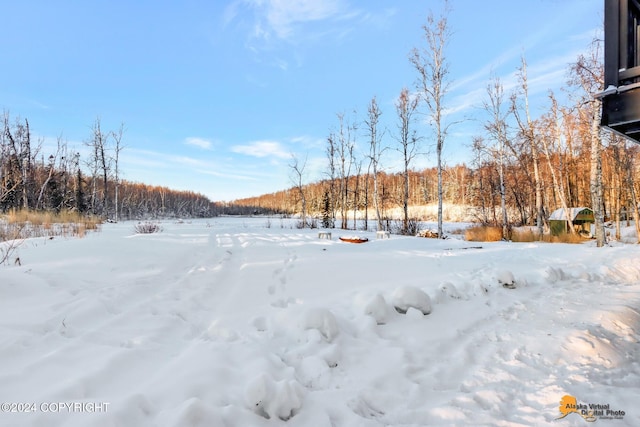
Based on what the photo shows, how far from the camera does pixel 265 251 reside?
7.39 meters

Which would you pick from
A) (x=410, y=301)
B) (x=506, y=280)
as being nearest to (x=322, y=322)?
(x=410, y=301)

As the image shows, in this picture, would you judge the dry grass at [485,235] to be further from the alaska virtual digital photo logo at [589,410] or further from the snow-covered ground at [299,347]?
the alaska virtual digital photo logo at [589,410]

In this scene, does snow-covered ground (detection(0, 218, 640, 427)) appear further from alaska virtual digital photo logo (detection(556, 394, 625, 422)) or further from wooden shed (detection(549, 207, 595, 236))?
wooden shed (detection(549, 207, 595, 236))

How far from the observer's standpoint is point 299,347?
8.68 feet

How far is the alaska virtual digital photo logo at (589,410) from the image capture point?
1883mm

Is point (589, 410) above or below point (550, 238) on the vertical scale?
below

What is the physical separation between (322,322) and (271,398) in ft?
3.68

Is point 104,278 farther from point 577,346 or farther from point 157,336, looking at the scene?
point 577,346

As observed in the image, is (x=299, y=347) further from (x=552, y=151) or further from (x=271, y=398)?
(x=552, y=151)

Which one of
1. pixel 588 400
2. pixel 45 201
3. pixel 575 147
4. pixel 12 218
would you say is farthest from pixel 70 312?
pixel 45 201

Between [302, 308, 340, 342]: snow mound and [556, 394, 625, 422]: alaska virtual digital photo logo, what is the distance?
68.6 inches

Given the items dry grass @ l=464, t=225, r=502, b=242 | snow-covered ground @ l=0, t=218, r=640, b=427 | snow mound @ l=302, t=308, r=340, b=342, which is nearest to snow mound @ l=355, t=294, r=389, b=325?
snow-covered ground @ l=0, t=218, r=640, b=427

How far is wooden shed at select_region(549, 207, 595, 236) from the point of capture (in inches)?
566
